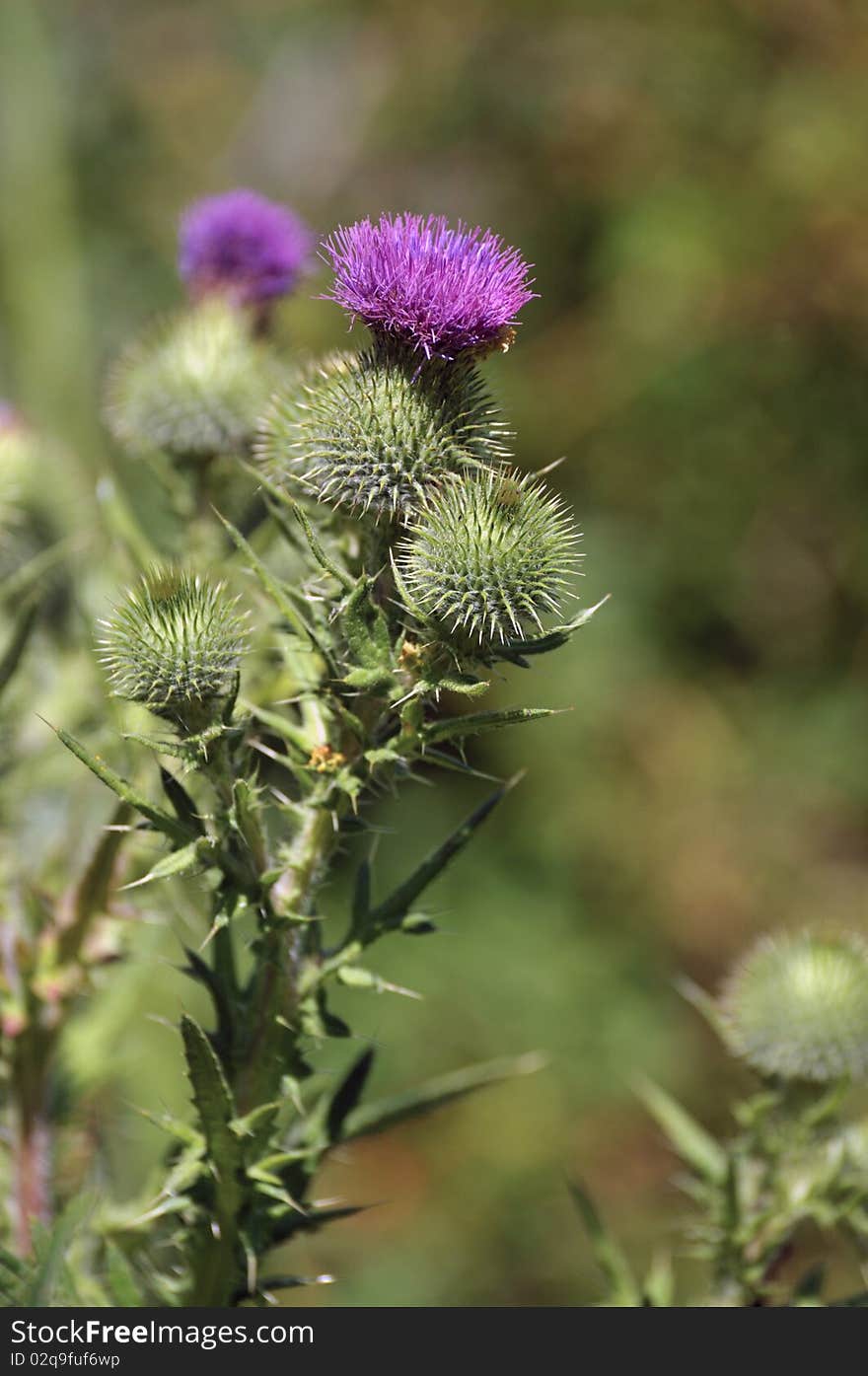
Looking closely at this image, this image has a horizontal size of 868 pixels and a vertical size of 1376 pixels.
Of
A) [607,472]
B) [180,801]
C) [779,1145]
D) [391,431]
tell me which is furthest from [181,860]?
[607,472]

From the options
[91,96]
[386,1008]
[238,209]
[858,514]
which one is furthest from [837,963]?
[91,96]

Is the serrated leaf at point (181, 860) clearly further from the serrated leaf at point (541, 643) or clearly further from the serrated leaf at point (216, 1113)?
the serrated leaf at point (541, 643)

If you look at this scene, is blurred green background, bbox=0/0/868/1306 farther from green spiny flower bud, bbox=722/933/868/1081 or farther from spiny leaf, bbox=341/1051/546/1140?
spiny leaf, bbox=341/1051/546/1140

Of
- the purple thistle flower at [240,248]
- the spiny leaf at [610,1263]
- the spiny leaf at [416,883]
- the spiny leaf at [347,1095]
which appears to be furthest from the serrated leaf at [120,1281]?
the purple thistle flower at [240,248]

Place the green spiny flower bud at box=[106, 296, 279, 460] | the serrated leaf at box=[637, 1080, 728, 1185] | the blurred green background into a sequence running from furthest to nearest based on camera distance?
the blurred green background
the green spiny flower bud at box=[106, 296, 279, 460]
the serrated leaf at box=[637, 1080, 728, 1185]

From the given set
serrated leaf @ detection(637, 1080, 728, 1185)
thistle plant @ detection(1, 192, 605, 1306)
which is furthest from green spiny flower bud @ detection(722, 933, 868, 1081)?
thistle plant @ detection(1, 192, 605, 1306)
